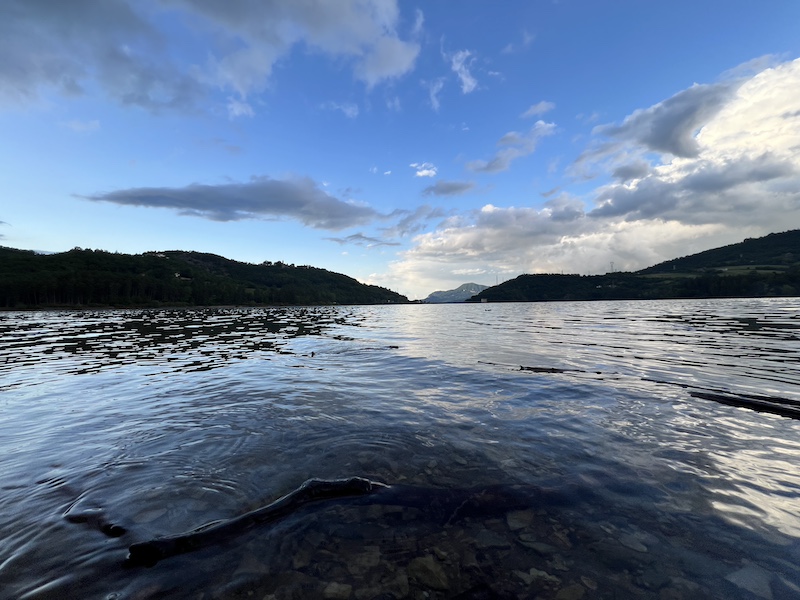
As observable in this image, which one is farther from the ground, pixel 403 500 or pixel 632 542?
pixel 403 500

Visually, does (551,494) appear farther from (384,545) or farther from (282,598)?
(282,598)

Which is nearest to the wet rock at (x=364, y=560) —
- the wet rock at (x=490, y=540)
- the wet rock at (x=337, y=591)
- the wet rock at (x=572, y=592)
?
the wet rock at (x=337, y=591)

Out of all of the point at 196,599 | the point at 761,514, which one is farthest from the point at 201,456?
the point at 761,514

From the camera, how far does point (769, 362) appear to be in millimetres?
18281

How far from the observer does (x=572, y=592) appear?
433cm

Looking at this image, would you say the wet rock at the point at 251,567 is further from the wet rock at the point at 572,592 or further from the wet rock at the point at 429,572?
the wet rock at the point at 572,592

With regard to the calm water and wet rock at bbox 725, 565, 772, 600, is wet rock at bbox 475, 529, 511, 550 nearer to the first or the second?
the calm water

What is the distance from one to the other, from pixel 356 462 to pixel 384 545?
291 cm

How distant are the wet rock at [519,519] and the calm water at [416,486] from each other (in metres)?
0.05

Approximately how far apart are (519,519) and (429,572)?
200cm

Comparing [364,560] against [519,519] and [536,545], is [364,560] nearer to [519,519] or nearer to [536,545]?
[536,545]

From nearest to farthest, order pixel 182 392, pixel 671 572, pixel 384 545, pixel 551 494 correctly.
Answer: pixel 671 572, pixel 384 545, pixel 551 494, pixel 182 392

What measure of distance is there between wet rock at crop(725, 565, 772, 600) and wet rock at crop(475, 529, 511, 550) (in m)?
2.82

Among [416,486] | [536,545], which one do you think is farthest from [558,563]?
[416,486]
